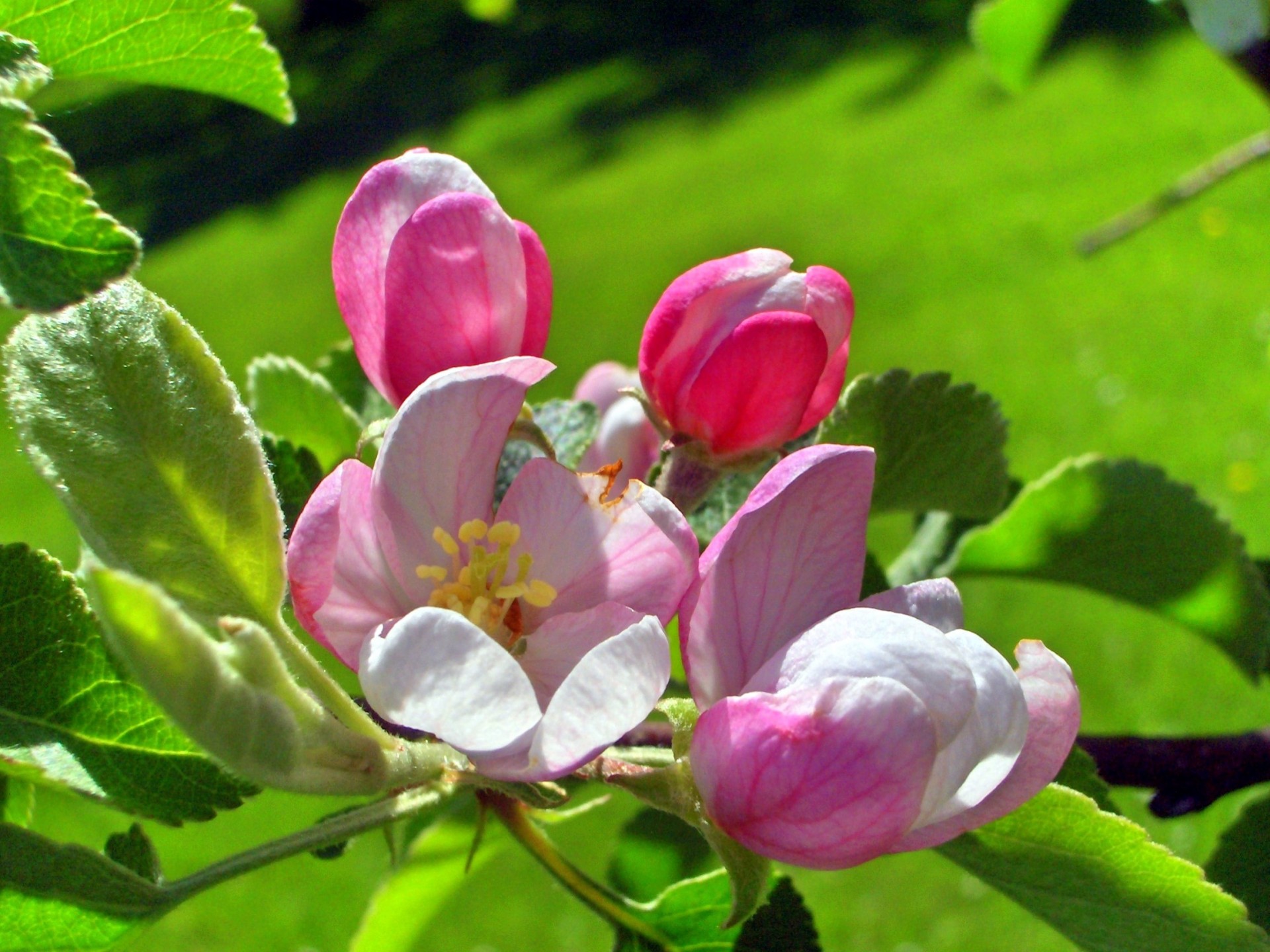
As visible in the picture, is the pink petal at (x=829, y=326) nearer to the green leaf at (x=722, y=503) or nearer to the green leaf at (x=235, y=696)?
the green leaf at (x=722, y=503)

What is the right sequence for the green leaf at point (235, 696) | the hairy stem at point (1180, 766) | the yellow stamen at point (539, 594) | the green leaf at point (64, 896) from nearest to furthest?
the green leaf at point (235, 696) → the green leaf at point (64, 896) → the yellow stamen at point (539, 594) → the hairy stem at point (1180, 766)

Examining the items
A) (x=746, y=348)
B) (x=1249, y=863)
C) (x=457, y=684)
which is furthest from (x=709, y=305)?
(x=1249, y=863)

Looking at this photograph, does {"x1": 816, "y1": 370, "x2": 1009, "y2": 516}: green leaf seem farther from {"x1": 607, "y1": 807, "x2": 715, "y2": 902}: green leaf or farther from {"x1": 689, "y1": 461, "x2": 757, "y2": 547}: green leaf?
{"x1": 607, "y1": 807, "x2": 715, "y2": 902}: green leaf

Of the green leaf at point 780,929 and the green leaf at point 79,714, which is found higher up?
the green leaf at point 79,714

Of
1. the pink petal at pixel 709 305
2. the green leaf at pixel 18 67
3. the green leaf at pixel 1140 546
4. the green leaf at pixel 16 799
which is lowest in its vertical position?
the green leaf at pixel 1140 546

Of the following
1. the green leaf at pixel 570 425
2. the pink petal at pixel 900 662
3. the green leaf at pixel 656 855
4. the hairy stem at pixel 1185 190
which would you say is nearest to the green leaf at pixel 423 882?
the green leaf at pixel 656 855

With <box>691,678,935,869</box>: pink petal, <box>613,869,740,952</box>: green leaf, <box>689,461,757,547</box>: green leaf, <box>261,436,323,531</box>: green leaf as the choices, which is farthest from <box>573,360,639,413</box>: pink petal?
<box>691,678,935,869</box>: pink petal

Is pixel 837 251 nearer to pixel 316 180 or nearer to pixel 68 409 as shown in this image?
pixel 316 180

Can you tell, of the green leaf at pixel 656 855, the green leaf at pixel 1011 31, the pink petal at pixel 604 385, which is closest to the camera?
the pink petal at pixel 604 385
